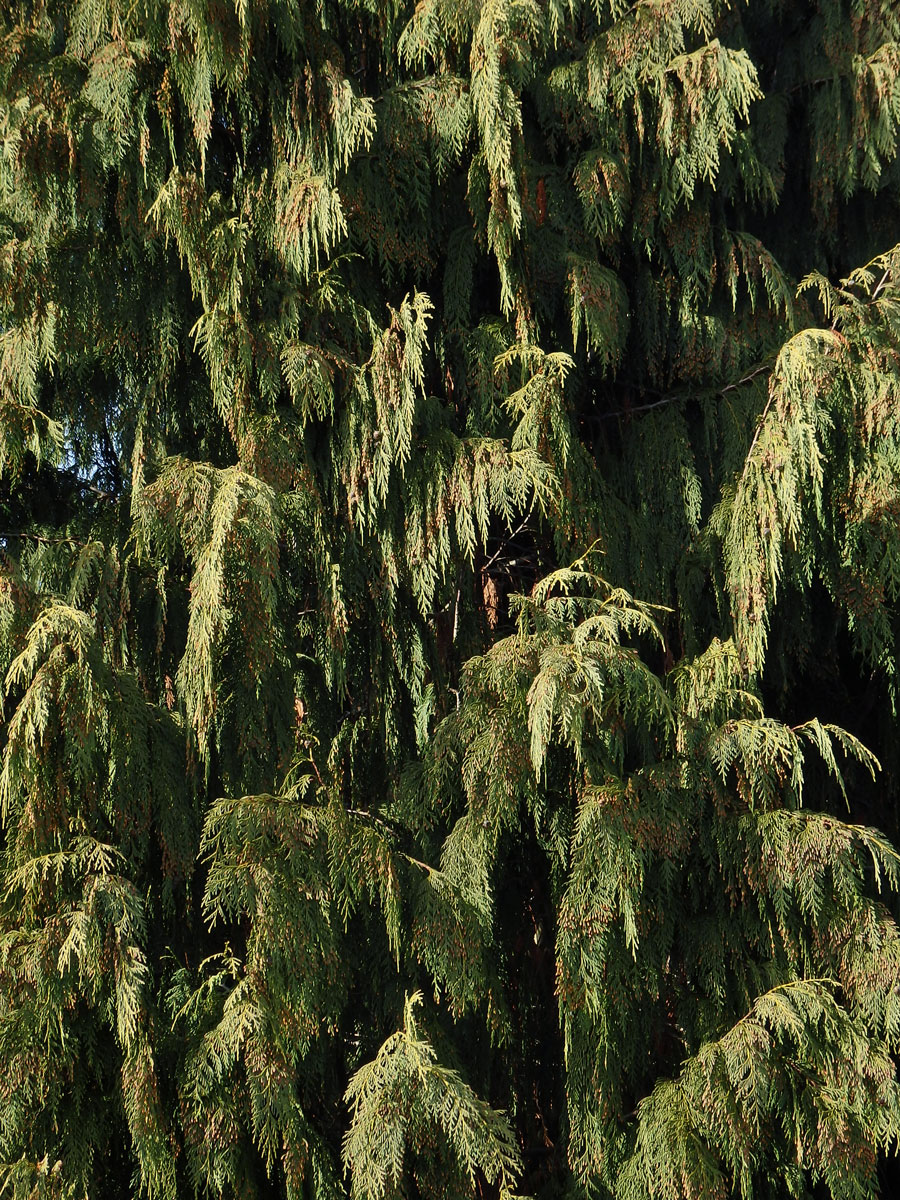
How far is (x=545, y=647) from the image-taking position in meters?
3.30

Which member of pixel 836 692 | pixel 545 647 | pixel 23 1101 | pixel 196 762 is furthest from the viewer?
pixel 836 692

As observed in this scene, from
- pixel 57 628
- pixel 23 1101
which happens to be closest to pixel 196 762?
pixel 57 628

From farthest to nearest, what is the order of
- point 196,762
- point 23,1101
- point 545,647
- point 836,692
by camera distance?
point 836,692, point 196,762, point 545,647, point 23,1101

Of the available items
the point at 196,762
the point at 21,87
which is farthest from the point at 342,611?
the point at 21,87

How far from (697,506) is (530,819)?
1156mm

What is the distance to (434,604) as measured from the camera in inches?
153

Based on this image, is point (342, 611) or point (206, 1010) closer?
point (206, 1010)

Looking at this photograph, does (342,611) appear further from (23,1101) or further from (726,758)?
(23,1101)

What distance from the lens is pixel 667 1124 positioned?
3227mm

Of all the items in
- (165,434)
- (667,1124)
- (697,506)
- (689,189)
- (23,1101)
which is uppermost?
(689,189)

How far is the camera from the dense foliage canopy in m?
3.17

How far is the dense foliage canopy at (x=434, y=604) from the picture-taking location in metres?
3.17

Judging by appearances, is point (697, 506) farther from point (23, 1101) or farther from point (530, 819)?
point (23, 1101)

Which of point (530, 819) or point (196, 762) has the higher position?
point (196, 762)
